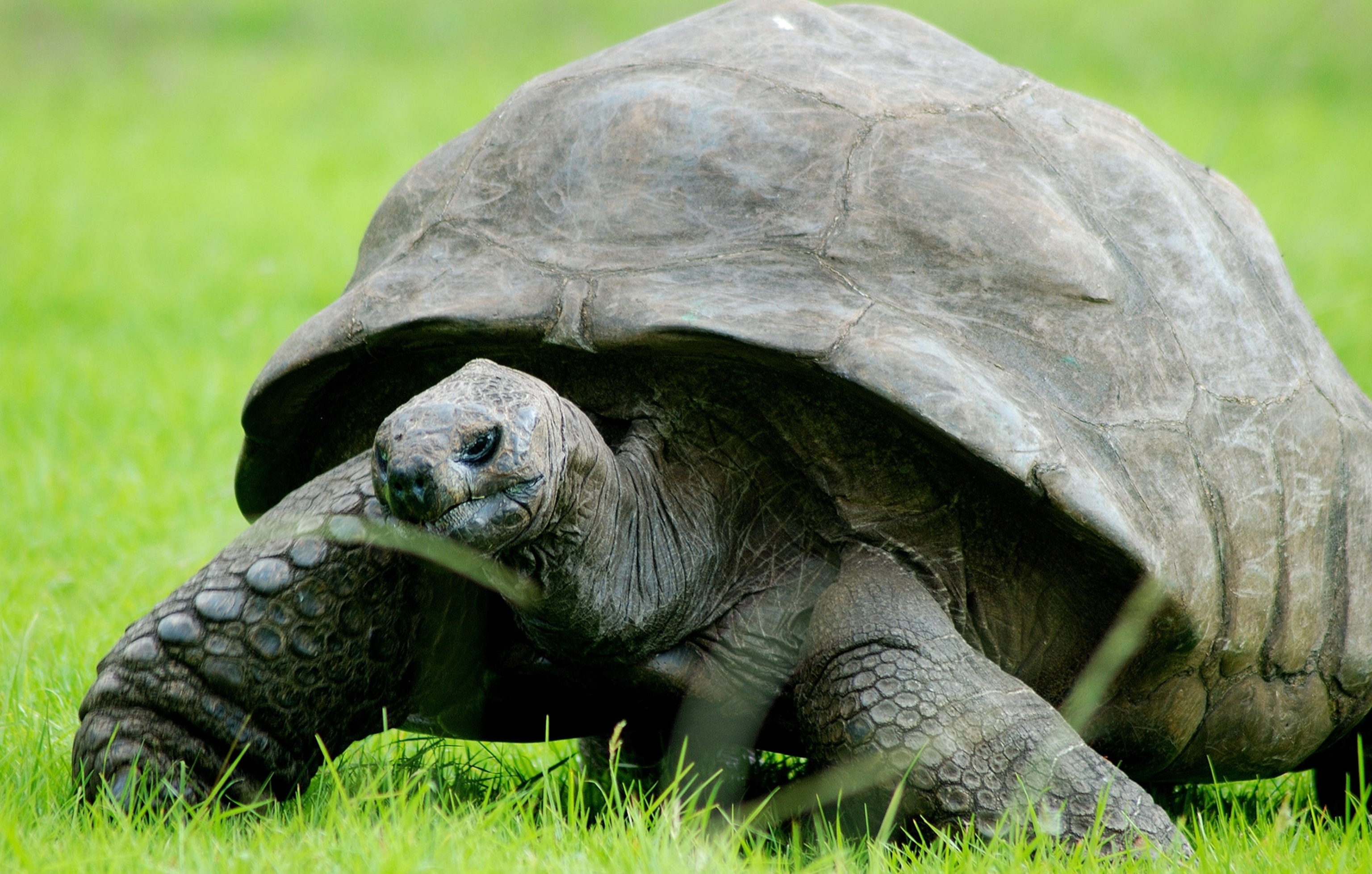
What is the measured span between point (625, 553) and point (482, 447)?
1.63ft

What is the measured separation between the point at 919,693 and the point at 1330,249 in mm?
8277

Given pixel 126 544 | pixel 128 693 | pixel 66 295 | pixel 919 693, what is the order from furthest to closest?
pixel 66 295, pixel 126 544, pixel 128 693, pixel 919 693

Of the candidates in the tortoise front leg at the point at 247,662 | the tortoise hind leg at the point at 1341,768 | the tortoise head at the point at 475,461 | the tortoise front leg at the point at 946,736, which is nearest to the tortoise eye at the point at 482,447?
the tortoise head at the point at 475,461

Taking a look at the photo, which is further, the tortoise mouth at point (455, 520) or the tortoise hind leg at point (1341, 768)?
the tortoise hind leg at point (1341, 768)

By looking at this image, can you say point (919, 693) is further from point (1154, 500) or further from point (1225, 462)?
point (1225, 462)

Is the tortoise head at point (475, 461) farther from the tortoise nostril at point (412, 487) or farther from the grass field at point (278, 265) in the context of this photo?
the grass field at point (278, 265)

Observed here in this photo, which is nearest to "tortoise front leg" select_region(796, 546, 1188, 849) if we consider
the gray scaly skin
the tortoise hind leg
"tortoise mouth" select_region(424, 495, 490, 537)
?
the gray scaly skin

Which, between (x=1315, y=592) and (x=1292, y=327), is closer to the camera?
(x=1315, y=592)

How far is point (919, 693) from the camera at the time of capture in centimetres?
238

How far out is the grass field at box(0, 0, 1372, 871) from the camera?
227 cm

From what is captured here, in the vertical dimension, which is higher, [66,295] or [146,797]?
[66,295]

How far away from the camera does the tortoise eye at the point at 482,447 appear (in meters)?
2.12

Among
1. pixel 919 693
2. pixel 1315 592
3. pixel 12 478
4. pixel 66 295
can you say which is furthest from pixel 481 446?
pixel 66 295

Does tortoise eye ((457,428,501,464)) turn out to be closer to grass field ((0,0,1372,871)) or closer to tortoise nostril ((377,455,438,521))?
tortoise nostril ((377,455,438,521))
